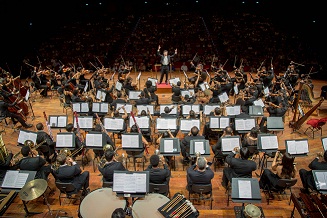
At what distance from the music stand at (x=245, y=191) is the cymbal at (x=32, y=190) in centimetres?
381

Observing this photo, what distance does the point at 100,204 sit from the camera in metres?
5.39

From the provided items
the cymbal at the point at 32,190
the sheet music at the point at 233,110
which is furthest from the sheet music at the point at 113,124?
the sheet music at the point at 233,110

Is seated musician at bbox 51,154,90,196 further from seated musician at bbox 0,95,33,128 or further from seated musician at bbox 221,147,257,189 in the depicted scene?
seated musician at bbox 0,95,33,128

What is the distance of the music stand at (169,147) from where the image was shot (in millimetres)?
7434

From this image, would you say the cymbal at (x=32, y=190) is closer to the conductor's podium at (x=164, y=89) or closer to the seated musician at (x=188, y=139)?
the seated musician at (x=188, y=139)

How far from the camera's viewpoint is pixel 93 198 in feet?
18.2

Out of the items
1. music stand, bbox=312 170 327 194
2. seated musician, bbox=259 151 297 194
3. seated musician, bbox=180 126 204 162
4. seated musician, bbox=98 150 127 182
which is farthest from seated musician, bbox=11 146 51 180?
music stand, bbox=312 170 327 194

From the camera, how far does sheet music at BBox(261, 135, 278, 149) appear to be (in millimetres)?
7438

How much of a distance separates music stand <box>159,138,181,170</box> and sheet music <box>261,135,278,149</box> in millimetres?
2138

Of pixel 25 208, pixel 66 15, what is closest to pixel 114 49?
pixel 66 15

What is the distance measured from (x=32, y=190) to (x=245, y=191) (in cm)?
425

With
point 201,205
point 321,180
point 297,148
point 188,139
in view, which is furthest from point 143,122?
point 321,180

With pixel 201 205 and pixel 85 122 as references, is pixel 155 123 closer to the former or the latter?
pixel 85 122

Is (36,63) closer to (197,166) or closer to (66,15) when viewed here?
(66,15)
